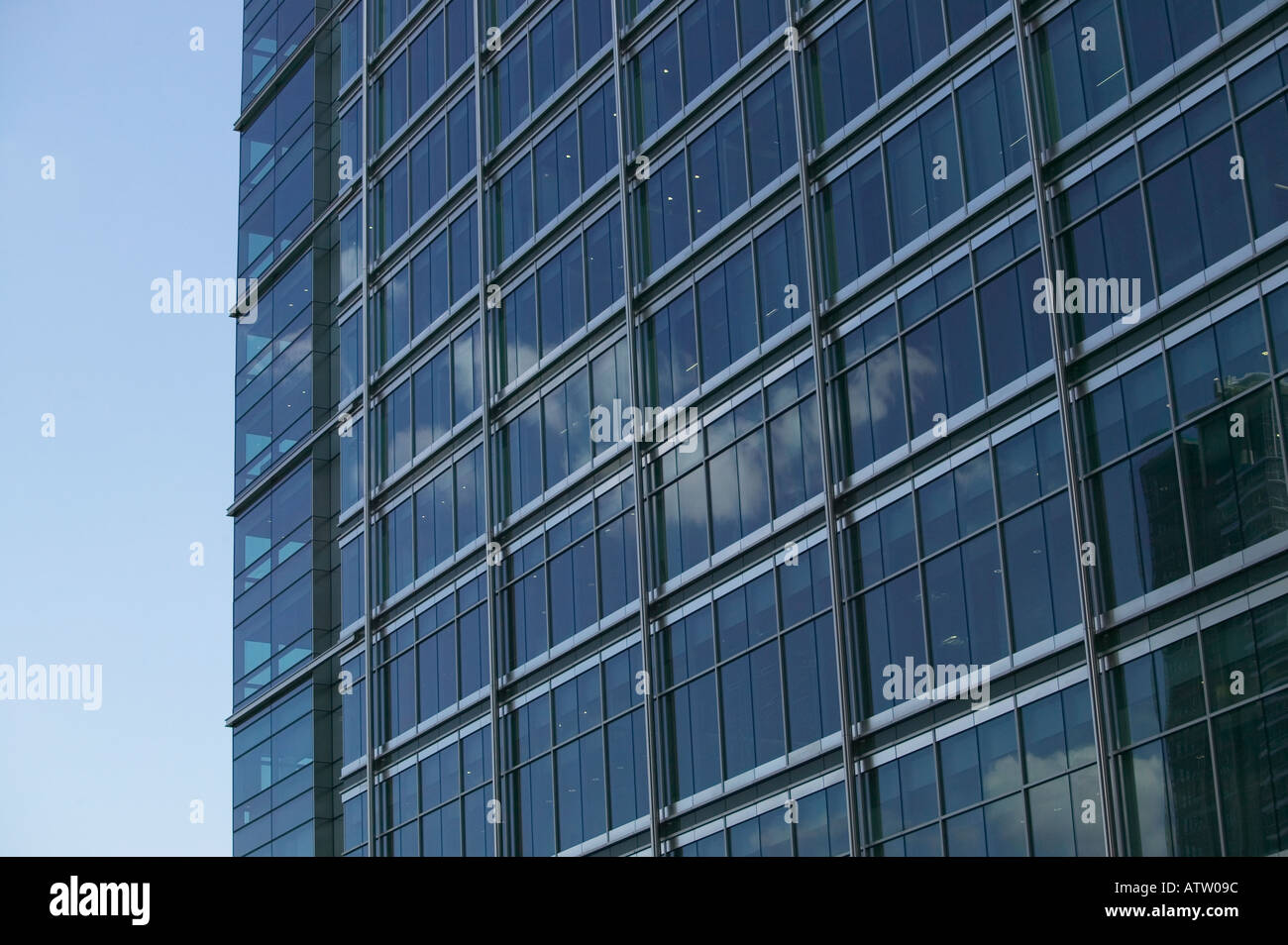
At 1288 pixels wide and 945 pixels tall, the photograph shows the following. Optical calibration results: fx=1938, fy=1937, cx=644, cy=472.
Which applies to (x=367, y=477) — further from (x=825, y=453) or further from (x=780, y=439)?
(x=825, y=453)

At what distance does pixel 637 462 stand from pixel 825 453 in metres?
6.12

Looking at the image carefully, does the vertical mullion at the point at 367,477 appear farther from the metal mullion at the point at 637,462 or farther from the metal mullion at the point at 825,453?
the metal mullion at the point at 825,453

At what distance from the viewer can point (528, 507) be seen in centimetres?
4362

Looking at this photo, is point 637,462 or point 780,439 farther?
point 637,462

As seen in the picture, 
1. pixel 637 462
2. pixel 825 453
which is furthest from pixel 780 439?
pixel 637 462

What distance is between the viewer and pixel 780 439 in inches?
1420

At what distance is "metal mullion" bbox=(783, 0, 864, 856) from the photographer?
32500mm

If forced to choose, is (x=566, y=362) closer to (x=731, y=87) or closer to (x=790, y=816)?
(x=731, y=87)

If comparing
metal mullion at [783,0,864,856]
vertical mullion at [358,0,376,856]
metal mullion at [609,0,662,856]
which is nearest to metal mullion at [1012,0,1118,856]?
metal mullion at [783,0,864,856]

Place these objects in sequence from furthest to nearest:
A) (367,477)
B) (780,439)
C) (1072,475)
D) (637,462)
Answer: (367,477) → (637,462) → (780,439) → (1072,475)

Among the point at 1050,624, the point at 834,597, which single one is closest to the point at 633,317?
the point at 834,597

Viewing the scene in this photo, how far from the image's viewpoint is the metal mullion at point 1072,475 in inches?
1098

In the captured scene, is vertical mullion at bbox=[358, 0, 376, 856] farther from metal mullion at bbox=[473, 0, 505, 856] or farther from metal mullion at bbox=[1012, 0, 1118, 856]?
metal mullion at bbox=[1012, 0, 1118, 856]

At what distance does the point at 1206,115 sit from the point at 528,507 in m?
19.5
